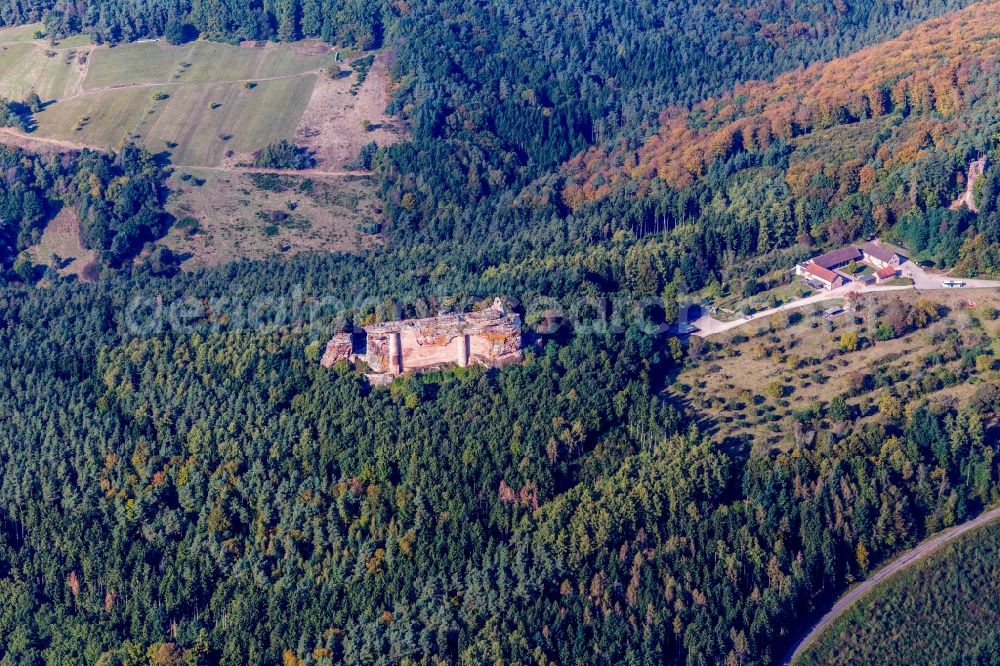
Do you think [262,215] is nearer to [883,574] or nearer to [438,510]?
[438,510]

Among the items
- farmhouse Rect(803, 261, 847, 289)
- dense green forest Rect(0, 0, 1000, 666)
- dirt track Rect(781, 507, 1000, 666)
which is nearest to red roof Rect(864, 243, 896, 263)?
dense green forest Rect(0, 0, 1000, 666)

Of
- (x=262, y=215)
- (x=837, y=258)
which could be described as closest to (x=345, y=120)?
(x=262, y=215)

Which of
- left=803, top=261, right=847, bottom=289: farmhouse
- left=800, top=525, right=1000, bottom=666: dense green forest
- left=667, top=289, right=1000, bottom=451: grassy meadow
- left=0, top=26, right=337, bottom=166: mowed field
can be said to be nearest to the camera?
left=800, top=525, right=1000, bottom=666: dense green forest

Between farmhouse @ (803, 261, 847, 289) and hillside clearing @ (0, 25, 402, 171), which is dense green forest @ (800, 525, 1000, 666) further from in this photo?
hillside clearing @ (0, 25, 402, 171)

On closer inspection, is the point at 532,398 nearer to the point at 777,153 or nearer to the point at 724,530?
the point at 724,530

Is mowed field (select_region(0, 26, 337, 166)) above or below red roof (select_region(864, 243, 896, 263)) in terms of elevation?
above
